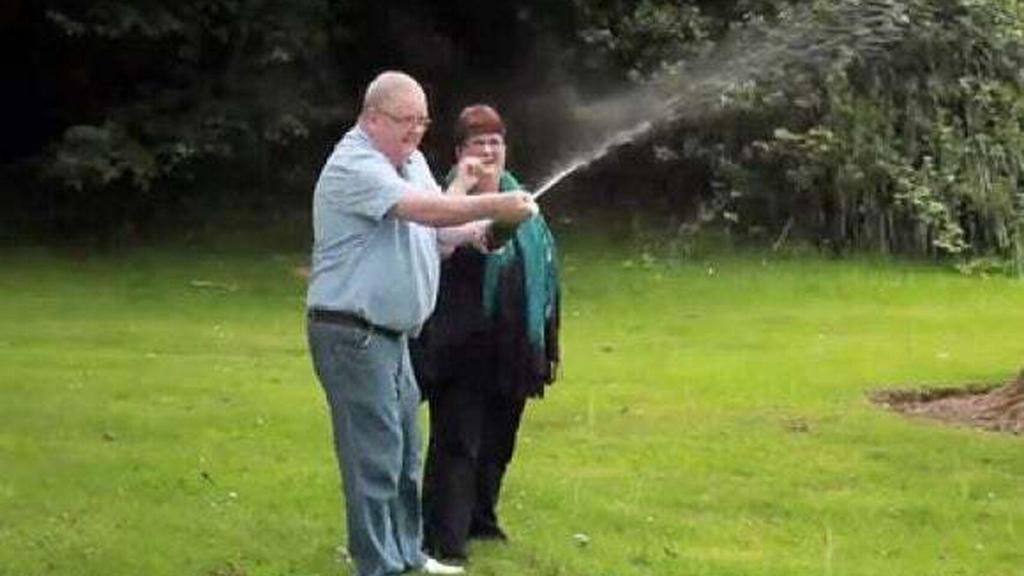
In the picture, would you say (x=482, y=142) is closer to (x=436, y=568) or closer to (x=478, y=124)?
(x=478, y=124)

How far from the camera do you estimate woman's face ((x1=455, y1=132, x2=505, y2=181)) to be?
8.02 m

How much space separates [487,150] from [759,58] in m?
12.3

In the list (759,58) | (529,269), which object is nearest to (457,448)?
(529,269)

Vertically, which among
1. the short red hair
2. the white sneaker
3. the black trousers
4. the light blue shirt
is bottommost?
the white sneaker

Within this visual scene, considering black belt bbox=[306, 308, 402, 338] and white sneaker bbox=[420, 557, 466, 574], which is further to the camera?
white sneaker bbox=[420, 557, 466, 574]

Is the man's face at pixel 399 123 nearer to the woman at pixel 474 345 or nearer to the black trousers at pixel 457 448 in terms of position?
the woman at pixel 474 345

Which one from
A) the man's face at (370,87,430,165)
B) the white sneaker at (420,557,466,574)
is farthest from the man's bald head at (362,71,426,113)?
the white sneaker at (420,557,466,574)

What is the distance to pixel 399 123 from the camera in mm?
7348

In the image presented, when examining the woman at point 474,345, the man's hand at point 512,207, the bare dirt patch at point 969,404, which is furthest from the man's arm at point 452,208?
the bare dirt patch at point 969,404

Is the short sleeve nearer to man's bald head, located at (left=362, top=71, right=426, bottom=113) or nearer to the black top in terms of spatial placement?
man's bald head, located at (left=362, top=71, right=426, bottom=113)

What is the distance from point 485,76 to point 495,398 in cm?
1783

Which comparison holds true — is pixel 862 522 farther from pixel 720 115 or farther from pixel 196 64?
pixel 196 64

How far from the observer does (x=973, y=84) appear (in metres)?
19.0

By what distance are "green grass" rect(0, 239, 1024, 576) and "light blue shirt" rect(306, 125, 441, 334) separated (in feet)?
4.53
